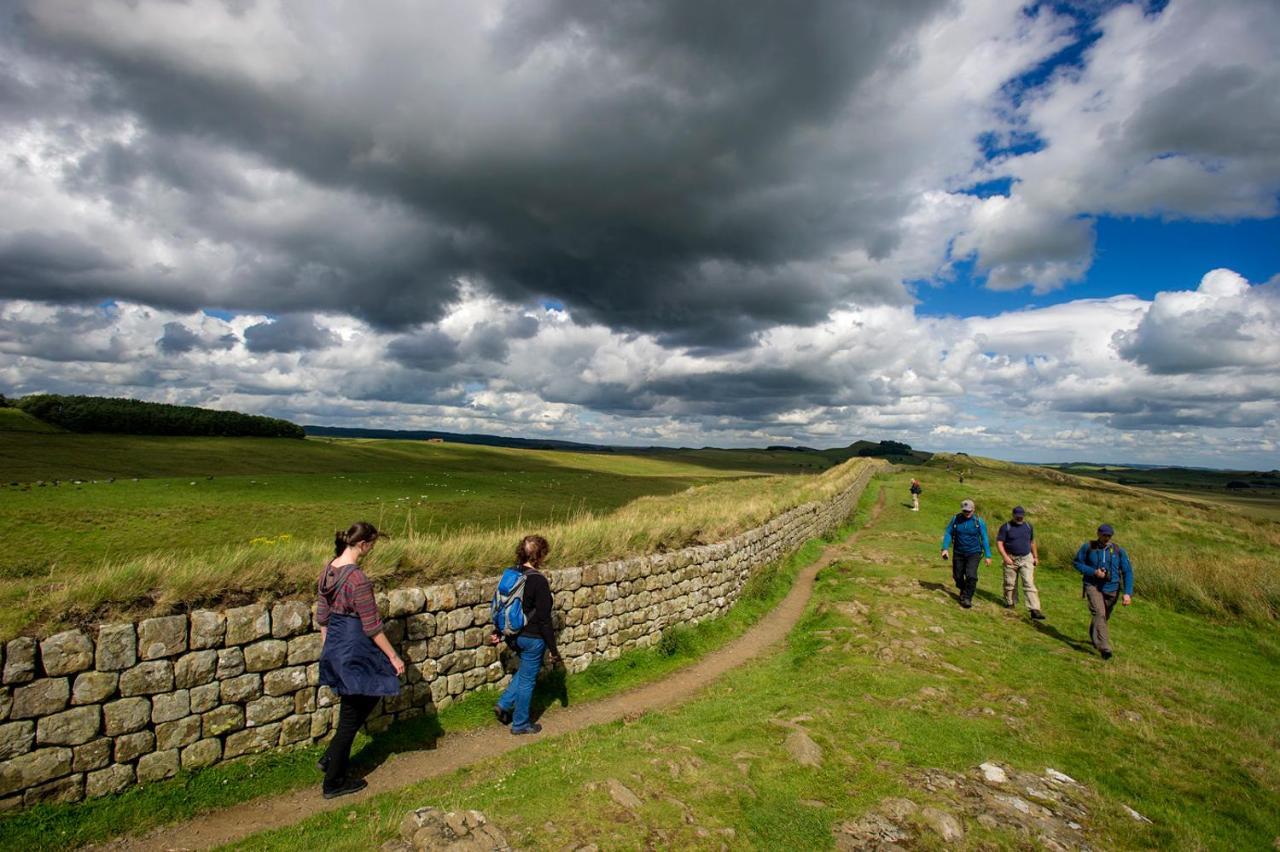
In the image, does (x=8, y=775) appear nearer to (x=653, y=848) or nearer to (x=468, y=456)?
(x=653, y=848)

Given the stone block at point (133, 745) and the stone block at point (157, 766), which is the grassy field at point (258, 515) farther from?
the stone block at point (157, 766)

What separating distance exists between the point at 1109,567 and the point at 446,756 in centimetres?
1166

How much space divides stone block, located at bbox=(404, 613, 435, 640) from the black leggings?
62.6 inches

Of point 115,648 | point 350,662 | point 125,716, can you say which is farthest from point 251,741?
point 350,662

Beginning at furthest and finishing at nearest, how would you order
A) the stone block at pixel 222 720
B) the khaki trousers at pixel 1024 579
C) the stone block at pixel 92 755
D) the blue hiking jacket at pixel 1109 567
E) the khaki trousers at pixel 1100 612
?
1. the khaki trousers at pixel 1024 579
2. the blue hiking jacket at pixel 1109 567
3. the khaki trousers at pixel 1100 612
4. the stone block at pixel 222 720
5. the stone block at pixel 92 755

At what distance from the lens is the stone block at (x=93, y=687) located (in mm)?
5086

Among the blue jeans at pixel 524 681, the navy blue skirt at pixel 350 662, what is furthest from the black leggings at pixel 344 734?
the blue jeans at pixel 524 681

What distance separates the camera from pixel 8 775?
4.76 meters

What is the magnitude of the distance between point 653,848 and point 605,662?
18.6ft

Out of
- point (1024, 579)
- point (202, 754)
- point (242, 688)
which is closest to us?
point (202, 754)

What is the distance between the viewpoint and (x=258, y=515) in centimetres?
2961

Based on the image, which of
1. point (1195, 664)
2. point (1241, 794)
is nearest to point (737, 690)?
point (1241, 794)

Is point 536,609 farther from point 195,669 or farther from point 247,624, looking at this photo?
point 195,669

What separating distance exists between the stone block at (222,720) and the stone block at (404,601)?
175 cm
